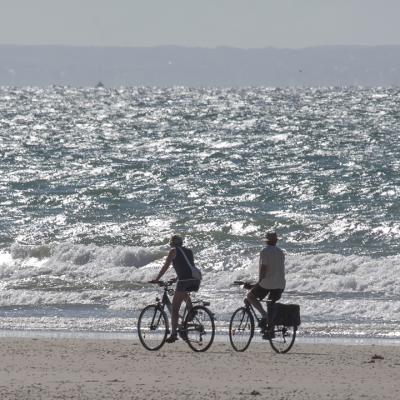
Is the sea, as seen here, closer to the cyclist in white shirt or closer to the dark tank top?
the cyclist in white shirt

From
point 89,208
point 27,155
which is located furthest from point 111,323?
point 27,155

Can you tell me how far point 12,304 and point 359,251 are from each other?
946 centimetres

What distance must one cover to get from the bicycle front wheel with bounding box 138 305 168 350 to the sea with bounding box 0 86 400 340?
95.9 inches

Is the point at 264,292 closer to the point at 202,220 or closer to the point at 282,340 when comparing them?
the point at 282,340

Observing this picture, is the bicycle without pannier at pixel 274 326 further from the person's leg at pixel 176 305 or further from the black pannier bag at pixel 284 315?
the person's leg at pixel 176 305

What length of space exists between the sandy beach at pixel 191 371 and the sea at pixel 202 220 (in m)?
2.55

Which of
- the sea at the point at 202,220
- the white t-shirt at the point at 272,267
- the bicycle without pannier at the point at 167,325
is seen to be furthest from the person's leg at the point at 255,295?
the sea at the point at 202,220

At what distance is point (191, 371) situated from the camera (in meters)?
15.3

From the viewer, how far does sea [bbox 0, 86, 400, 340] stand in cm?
2403

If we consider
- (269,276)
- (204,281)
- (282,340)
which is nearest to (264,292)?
(269,276)

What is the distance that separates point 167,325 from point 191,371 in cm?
217

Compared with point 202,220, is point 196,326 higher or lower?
lower

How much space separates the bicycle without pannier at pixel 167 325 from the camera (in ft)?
56.1

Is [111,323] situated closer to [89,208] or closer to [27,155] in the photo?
[89,208]
